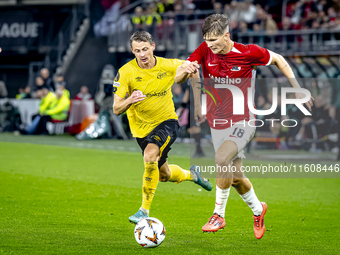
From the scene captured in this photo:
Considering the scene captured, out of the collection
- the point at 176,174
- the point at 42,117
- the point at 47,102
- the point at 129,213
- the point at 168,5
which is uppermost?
the point at 168,5

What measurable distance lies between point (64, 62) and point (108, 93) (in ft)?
24.7

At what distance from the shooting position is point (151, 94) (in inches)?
226

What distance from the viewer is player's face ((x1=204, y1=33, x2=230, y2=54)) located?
499cm

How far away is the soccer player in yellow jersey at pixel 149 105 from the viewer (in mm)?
5391

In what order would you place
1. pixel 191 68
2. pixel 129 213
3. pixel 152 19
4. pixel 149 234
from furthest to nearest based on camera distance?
pixel 152 19 → pixel 129 213 → pixel 191 68 → pixel 149 234

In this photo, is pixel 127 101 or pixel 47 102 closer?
pixel 127 101

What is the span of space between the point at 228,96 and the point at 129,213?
1887 mm

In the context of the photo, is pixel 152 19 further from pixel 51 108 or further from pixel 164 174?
pixel 164 174

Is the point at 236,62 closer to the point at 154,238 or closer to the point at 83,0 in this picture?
the point at 154,238

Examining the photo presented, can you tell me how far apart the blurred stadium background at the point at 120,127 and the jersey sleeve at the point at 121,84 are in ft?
4.55

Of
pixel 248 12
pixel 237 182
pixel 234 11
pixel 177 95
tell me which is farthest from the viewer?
pixel 234 11

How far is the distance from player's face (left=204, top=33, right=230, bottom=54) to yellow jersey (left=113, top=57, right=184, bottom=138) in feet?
2.81

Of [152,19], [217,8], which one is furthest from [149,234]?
[152,19]

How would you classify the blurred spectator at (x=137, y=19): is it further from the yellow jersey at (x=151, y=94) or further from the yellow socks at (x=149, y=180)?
the yellow socks at (x=149, y=180)
